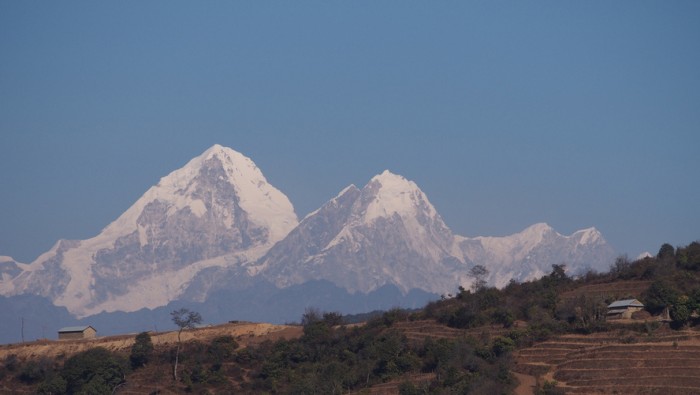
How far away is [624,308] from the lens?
100000 millimetres

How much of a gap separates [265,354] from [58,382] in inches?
745

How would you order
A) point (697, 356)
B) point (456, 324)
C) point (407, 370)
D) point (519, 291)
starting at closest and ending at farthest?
point (697, 356) → point (407, 370) → point (456, 324) → point (519, 291)

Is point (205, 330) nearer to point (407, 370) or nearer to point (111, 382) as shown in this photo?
point (111, 382)

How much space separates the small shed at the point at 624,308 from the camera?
327ft

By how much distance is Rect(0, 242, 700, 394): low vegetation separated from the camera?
92.6 meters

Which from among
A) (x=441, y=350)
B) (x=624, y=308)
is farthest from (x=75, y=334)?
(x=624, y=308)

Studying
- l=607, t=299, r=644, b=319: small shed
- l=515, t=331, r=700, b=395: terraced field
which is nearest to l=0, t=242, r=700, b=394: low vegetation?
l=515, t=331, r=700, b=395: terraced field

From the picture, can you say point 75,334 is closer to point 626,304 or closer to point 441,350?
point 441,350

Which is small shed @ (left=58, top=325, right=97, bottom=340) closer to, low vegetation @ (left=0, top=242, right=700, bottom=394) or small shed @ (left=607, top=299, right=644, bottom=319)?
low vegetation @ (left=0, top=242, right=700, bottom=394)

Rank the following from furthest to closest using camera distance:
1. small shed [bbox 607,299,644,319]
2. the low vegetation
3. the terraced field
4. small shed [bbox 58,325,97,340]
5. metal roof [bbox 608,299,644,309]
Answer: small shed [bbox 58,325,97,340], metal roof [bbox 608,299,644,309], small shed [bbox 607,299,644,319], the low vegetation, the terraced field

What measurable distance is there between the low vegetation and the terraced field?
15cm

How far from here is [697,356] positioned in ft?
280

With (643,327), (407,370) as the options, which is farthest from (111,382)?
(643,327)

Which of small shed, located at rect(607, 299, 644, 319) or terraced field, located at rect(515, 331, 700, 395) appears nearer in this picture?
terraced field, located at rect(515, 331, 700, 395)
